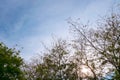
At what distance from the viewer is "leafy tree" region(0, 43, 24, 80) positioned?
135ft

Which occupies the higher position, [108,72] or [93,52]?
[93,52]

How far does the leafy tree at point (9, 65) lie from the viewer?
41.1m

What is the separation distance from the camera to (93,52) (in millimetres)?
35406

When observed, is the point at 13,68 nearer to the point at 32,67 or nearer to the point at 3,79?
the point at 3,79

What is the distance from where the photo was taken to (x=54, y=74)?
50250mm

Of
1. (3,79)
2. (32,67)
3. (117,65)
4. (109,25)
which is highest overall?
(32,67)

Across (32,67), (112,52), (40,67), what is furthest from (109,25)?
(32,67)

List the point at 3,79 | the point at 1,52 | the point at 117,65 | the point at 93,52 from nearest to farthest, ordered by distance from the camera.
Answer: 1. the point at 117,65
2. the point at 93,52
3. the point at 3,79
4. the point at 1,52

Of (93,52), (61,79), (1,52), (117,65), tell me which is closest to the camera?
(117,65)

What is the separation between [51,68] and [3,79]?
Result: 12.5 meters

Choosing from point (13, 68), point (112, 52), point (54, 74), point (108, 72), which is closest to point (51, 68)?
point (54, 74)

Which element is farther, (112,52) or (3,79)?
(3,79)

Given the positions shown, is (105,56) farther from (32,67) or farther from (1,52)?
(32,67)

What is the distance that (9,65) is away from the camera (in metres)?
42.4
